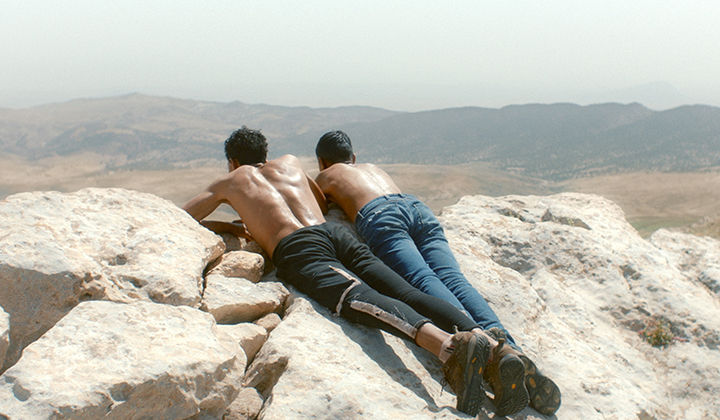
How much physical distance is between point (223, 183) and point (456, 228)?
13.3ft

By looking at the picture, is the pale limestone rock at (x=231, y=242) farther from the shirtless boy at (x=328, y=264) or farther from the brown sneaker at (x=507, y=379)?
the brown sneaker at (x=507, y=379)

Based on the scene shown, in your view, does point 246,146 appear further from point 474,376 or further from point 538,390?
point 538,390

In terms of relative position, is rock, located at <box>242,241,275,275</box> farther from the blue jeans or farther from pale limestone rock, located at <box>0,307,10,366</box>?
pale limestone rock, located at <box>0,307,10,366</box>

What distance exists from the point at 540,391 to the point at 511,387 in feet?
1.52

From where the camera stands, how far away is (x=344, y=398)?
3879 millimetres

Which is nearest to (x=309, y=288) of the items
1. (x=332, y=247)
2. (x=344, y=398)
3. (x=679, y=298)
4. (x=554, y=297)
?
(x=332, y=247)

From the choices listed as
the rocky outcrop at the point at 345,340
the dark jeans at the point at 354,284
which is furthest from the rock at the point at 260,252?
the dark jeans at the point at 354,284

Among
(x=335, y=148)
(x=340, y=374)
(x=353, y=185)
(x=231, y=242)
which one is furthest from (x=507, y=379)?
(x=335, y=148)

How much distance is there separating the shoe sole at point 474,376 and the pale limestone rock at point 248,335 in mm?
1920

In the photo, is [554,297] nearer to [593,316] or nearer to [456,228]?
[593,316]

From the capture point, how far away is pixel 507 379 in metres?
4.19

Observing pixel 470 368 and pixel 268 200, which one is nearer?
pixel 470 368

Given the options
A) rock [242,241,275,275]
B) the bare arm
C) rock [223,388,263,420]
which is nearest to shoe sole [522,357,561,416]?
rock [223,388,263,420]

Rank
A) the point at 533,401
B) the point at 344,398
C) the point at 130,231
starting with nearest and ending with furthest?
the point at 344,398, the point at 533,401, the point at 130,231
